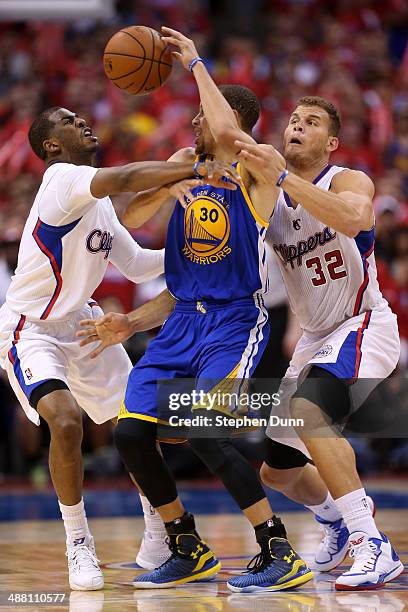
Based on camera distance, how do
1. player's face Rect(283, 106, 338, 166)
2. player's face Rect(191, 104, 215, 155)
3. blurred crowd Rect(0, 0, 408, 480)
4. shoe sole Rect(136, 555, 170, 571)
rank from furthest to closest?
blurred crowd Rect(0, 0, 408, 480), shoe sole Rect(136, 555, 170, 571), player's face Rect(283, 106, 338, 166), player's face Rect(191, 104, 215, 155)

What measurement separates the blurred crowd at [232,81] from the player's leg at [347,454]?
5.63 meters

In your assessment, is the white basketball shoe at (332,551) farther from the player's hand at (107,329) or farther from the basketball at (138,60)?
the basketball at (138,60)

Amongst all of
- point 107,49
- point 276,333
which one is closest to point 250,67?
point 276,333

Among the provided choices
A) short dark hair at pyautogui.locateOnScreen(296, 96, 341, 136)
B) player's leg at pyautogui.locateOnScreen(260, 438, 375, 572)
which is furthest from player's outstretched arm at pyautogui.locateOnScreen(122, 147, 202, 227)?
player's leg at pyautogui.locateOnScreen(260, 438, 375, 572)

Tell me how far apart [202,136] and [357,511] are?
218 centimetres

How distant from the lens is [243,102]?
20.0ft

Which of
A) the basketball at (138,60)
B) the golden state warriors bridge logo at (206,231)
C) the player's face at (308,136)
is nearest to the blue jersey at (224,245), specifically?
the golden state warriors bridge logo at (206,231)

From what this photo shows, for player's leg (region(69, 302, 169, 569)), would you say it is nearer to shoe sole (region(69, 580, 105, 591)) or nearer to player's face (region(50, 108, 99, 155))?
shoe sole (region(69, 580, 105, 591))

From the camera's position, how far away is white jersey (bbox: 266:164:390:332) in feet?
20.2

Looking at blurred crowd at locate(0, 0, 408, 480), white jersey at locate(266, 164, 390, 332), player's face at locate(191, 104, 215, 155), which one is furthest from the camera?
blurred crowd at locate(0, 0, 408, 480)

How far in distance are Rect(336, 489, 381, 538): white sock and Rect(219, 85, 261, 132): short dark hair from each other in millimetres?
2093

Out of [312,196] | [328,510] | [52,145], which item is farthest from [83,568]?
[52,145]

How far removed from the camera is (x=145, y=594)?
18.3 feet

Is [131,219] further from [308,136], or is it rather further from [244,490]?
[244,490]
